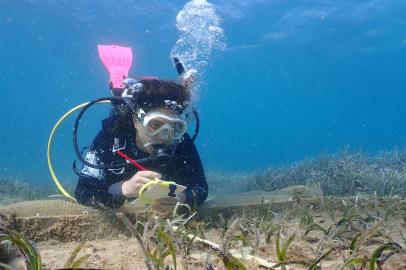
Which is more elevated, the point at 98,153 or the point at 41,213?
the point at 98,153

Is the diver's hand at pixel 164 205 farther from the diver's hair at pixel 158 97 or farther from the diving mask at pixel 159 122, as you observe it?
the diver's hair at pixel 158 97

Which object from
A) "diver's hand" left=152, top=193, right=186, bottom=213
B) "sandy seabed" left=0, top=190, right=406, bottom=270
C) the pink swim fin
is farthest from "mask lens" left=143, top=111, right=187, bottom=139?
the pink swim fin

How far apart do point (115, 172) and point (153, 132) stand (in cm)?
82

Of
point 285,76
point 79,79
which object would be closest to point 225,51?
point 285,76

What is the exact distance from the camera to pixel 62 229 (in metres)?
2.33

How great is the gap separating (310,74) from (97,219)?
58.2m

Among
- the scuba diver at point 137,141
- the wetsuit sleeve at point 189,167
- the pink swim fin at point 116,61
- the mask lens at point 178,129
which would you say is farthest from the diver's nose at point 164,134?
the pink swim fin at point 116,61

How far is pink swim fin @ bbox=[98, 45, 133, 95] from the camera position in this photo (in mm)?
4707

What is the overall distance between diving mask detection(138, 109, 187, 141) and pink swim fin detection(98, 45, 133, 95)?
6.85 feet

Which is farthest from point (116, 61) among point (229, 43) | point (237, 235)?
point (229, 43)

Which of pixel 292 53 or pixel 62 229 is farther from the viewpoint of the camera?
pixel 292 53

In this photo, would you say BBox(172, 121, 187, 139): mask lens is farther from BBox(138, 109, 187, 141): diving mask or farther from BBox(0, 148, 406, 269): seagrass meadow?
BBox(0, 148, 406, 269): seagrass meadow

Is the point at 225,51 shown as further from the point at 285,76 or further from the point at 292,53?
the point at 285,76

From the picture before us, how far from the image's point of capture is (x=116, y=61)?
5219 millimetres
